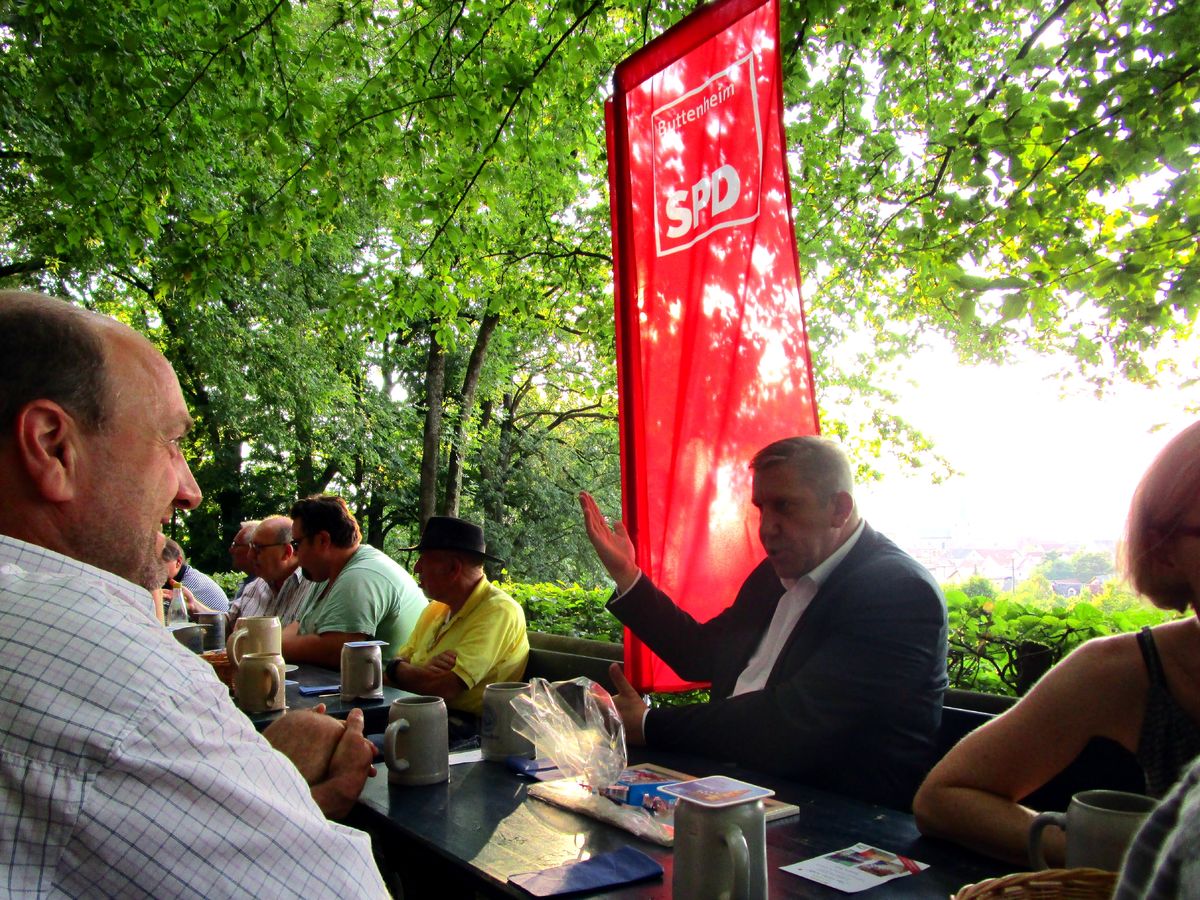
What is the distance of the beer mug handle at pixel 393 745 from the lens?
2221mm

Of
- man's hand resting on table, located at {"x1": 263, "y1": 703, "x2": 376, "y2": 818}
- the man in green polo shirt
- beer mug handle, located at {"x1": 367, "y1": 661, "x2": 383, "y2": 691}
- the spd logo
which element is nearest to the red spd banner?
the spd logo

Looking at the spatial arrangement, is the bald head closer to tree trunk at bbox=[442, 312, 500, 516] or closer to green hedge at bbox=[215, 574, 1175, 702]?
green hedge at bbox=[215, 574, 1175, 702]

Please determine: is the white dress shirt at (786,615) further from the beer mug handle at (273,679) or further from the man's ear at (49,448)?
the man's ear at (49,448)

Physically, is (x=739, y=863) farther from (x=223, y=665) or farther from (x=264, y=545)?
(x=264, y=545)

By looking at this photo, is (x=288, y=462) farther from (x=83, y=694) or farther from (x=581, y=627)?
(x=83, y=694)

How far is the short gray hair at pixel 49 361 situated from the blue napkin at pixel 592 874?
3.51 ft

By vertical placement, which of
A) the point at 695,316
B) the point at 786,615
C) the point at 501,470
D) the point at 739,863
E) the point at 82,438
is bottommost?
the point at 739,863

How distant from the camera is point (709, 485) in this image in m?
3.30

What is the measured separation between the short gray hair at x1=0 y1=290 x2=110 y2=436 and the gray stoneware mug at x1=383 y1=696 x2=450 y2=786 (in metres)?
1.27

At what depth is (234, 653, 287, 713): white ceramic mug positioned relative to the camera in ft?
10.3

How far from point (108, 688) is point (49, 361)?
1.65 ft

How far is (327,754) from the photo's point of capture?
2066mm

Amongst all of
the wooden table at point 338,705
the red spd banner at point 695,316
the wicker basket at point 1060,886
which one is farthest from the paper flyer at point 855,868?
the wooden table at point 338,705

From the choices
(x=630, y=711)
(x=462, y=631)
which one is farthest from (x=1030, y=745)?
(x=462, y=631)
